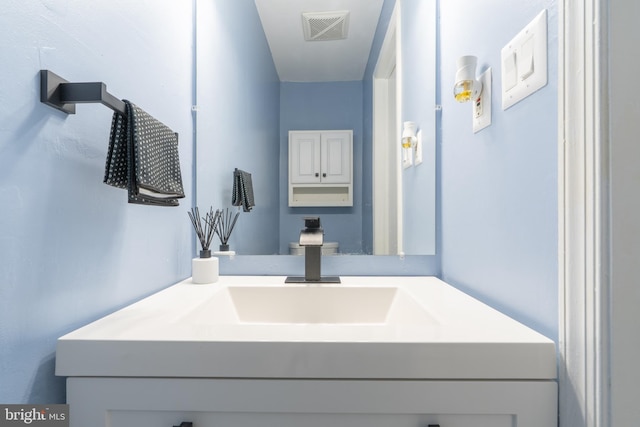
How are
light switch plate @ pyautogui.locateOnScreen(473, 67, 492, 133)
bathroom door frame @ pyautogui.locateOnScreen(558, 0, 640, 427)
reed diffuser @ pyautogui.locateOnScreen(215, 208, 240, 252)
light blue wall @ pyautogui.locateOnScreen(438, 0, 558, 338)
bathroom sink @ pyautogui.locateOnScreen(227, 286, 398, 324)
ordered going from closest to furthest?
bathroom door frame @ pyautogui.locateOnScreen(558, 0, 640, 427)
light blue wall @ pyautogui.locateOnScreen(438, 0, 558, 338)
light switch plate @ pyautogui.locateOnScreen(473, 67, 492, 133)
bathroom sink @ pyautogui.locateOnScreen(227, 286, 398, 324)
reed diffuser @ pyautogui.locateOnScreen(215, 208, 240, 252)

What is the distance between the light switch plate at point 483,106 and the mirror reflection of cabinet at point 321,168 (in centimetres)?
43

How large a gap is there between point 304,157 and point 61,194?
0.71 m

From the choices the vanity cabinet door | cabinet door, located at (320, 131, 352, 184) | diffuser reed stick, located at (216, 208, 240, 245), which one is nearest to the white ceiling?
cabinet door, located at (320, 131, 352, 184)

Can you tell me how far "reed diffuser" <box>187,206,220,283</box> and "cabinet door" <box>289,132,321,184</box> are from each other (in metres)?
0.32

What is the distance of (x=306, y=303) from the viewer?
941 mm

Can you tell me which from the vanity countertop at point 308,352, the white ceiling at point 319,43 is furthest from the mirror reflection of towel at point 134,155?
the white ceiling at point 319,43

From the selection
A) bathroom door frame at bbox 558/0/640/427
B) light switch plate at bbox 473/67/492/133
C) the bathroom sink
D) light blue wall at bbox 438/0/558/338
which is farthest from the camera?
the bathroom sink

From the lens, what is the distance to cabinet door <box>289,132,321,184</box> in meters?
1.12

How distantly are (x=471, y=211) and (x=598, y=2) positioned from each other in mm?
502

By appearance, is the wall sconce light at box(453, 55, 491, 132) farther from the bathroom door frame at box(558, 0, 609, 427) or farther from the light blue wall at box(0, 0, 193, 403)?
the light blue wall at box(0, 0, 193, 403)

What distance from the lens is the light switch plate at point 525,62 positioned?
0.54 meters

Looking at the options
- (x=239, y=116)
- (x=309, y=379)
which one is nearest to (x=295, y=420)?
(x=309, y=379)
